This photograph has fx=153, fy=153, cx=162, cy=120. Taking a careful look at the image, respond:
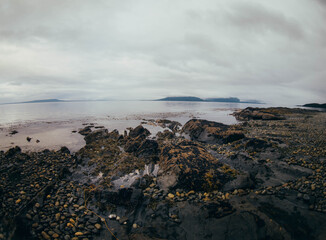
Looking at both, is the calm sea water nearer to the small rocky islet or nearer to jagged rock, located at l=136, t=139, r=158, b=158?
jagged rock, located at l=136, t=139, r=158, b=158

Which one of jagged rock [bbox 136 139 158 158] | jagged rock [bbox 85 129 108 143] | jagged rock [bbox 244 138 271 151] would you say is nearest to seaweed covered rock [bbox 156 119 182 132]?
jagged rock [bbox 85 129 108 143]

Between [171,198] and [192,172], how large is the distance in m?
1.73

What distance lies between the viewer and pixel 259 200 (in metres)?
6.29

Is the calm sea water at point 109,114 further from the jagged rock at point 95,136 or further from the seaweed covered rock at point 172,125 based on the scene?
the jagged rock at point 95,136

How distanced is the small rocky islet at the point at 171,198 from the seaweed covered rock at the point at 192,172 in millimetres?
49

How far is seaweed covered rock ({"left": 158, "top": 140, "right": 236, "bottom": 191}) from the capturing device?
24.6 feet

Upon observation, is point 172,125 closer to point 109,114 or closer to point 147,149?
point 147,149

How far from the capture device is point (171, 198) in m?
6.86

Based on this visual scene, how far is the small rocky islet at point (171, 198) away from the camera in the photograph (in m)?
5.13

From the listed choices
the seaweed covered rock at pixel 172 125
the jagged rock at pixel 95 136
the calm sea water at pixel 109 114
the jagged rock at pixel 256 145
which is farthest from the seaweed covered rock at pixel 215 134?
the calm sea water at pixel 109 114

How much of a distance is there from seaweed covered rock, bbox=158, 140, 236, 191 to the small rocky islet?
5cm

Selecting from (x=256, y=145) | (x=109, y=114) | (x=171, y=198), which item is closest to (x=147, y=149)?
(x=171, y=198)

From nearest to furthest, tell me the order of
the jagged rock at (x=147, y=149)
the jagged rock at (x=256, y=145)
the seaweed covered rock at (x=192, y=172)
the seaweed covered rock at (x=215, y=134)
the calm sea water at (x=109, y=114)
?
the seaweed covered rock at (x=192, y=172) < the jagged rock at (x=256, y=145) < the jagged rock at (x=147, y=149) < the seaweed covered rock at (x=215, y=134) < the calm sea water at (x=109, y=114)

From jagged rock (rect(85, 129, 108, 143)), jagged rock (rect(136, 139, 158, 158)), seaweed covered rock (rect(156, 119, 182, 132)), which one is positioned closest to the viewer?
jagged rock (rect(136, 139, 158, 158))
